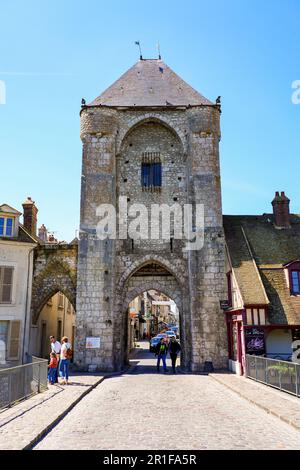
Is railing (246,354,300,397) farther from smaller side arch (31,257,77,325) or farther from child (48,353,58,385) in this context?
smaller side arch (31,257,77,325)

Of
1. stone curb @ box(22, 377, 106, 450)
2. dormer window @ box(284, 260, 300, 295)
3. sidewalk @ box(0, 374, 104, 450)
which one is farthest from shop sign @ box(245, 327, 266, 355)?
stone curb @ box(22, 377, 106, 450)

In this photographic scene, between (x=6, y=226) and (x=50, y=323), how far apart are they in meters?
6.47

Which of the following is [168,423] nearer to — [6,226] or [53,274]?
[53,274]

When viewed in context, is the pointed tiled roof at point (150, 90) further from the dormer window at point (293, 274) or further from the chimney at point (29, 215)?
the dormer window at point (293, 274)

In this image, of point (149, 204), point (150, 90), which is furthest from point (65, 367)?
point (150, 90)

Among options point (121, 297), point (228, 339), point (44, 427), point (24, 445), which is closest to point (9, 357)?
point (121, 297)

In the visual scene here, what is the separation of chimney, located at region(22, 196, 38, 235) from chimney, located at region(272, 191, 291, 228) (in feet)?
36.4

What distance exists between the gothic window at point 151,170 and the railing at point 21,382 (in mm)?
9742

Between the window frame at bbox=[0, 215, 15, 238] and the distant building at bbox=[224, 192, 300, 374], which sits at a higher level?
the window frame at bbox=[0, 215, 15, 238]

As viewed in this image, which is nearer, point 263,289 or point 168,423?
point 168,423

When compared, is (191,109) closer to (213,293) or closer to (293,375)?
(213,293)

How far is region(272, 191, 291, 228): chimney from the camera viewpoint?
58.4 feet

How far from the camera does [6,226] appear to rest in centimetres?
1659

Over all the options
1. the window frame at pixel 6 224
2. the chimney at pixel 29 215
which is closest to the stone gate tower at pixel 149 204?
the window frame at pixel 6 224
